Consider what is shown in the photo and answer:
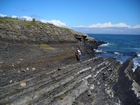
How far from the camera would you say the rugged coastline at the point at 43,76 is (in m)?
10.7

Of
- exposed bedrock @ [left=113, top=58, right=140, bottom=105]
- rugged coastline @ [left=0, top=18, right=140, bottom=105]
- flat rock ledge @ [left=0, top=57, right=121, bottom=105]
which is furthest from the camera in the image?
exposed bedrock @ [left=113, top=58, right=140, bottom=105]

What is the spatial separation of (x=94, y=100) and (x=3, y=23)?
54.3 ft

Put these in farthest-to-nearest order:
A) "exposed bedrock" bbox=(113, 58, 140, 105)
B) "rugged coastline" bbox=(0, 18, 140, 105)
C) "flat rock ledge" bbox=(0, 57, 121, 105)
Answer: "exposed bedrock" bbox=(113, 58, 140, 105), "rugged coastline" bbox=(0, 18, 140, 105), "flat rock ledge" bbox=(0, 57, 121, 105)

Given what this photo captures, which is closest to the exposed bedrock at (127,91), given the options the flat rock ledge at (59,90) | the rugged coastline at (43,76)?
the rugged coastline at (43,76)

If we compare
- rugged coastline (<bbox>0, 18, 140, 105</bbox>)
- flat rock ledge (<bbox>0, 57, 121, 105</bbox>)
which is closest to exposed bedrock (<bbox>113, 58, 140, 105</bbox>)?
rugged coastline (<bbox>0, 18, 140, 105</bbox>)

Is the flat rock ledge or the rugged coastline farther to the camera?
the rugged coastline

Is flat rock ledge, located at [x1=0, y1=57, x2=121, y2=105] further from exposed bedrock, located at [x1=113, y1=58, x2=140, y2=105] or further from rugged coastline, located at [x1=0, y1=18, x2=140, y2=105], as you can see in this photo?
exposed bedrock, located at [x1=113, y1=58, x2=140, y2=105]

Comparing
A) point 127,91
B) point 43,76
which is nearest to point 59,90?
point 43,76

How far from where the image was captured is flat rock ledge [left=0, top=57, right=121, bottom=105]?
10.1m

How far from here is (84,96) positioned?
12625 millimetres

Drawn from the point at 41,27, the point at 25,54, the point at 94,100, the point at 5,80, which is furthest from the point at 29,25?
the point at 94,100

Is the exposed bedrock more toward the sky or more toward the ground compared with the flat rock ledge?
more toward the ground

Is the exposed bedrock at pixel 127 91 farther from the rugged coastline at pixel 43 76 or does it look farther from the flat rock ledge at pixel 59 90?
the flat rock ledge at pixel 59 90

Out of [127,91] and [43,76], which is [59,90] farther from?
[127,91]
